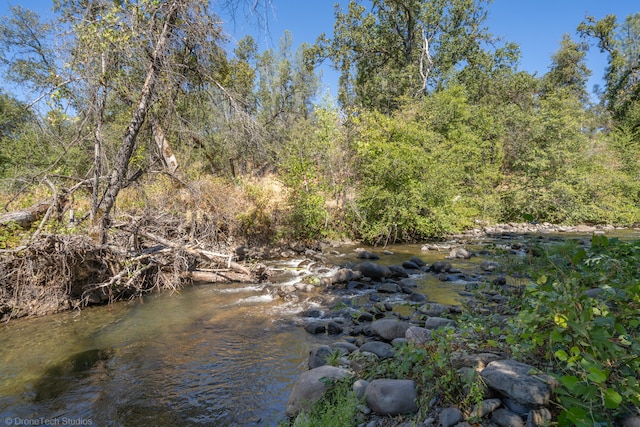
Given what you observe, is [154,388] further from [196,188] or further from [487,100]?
[487,100]

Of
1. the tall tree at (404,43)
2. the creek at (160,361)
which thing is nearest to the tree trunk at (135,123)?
the creek at (160,361)

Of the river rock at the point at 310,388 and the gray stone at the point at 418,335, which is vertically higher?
the gray stone at the point at 418,335

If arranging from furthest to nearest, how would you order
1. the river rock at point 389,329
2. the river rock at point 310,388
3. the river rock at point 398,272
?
the river rock at point 398,272, the river rock at point 389,329, the river rock at point 310,388

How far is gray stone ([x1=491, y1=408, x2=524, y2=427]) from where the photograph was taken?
2.68 meters

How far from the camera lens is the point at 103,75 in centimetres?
684

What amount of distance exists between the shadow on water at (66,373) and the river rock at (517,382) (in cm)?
538

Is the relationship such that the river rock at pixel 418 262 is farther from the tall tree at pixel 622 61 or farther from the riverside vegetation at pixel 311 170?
the tall tree at pixel 622 61

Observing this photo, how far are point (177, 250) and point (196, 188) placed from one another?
179cm

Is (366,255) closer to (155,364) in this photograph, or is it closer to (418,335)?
(418,335)

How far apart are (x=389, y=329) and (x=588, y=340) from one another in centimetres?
364

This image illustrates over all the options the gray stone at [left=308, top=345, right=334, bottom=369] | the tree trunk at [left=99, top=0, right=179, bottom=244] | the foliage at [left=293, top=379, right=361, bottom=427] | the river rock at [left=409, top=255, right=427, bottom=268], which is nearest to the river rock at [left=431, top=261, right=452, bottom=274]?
the river rock at [left=409, top=255, right=427, bottom=268]

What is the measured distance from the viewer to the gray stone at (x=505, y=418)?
268 centimetres

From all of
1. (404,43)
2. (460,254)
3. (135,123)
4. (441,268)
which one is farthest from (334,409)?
(404,43)

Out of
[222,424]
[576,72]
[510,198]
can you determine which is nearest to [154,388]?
[222,424]
